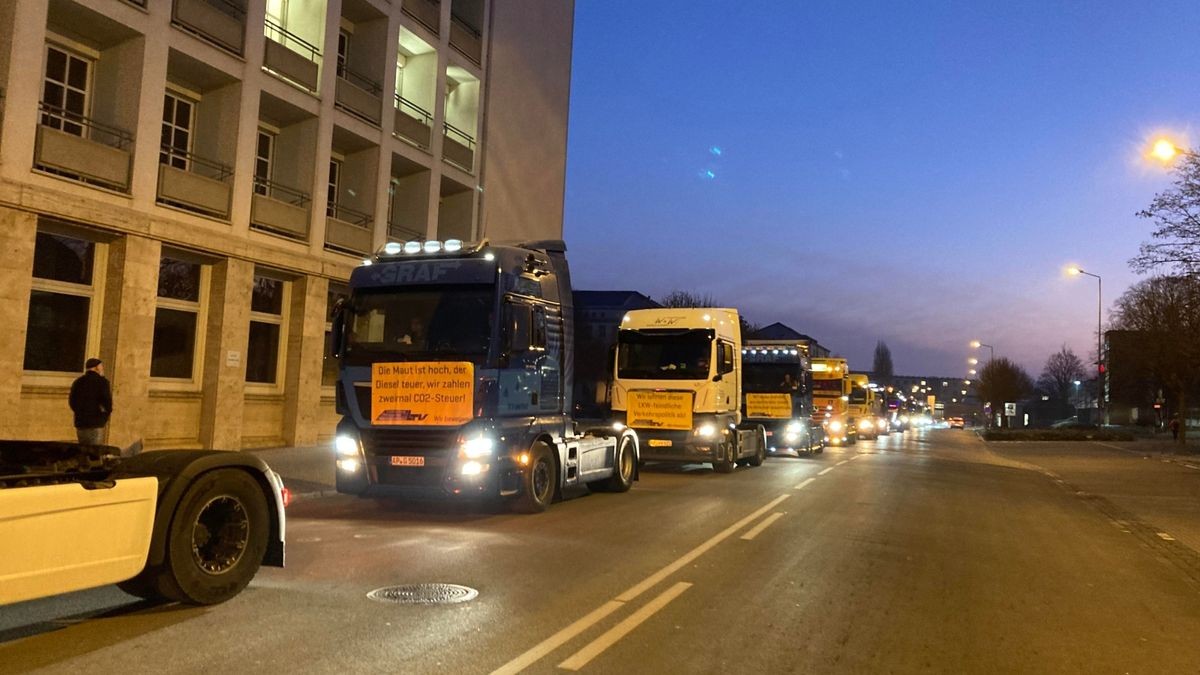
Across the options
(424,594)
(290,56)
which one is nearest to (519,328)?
(424,594)

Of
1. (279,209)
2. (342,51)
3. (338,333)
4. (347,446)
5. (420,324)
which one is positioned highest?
(342,51)

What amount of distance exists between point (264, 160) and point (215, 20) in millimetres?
3800

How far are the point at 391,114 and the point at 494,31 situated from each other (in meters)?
6.78

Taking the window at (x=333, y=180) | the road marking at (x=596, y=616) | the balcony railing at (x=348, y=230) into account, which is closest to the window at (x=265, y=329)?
the balcony railing at (x=348, y=230)

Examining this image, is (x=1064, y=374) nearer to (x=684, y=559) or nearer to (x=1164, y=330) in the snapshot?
(x=1164, y=330)

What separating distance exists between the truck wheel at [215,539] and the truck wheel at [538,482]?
195 inches

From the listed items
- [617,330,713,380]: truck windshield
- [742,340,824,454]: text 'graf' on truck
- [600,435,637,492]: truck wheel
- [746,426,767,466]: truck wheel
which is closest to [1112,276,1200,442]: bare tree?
[742,340,824,454]: text 'graf' on truck

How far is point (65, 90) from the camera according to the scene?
16203 millimetres

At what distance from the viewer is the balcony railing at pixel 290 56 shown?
64.5 feet

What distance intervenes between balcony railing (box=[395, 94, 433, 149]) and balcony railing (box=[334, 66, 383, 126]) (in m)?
0.96

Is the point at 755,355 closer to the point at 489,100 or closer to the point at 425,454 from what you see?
the point at 489,100

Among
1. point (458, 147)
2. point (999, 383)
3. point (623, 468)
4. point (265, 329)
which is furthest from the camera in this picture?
point (999, 383)

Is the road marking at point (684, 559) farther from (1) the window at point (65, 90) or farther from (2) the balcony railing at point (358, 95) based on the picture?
(2) the balcony railing at point (358, 95)

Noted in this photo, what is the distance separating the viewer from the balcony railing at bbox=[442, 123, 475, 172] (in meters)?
26.4
